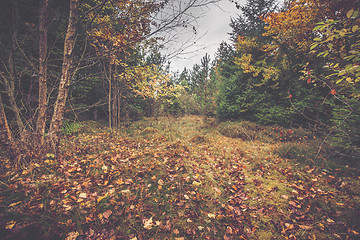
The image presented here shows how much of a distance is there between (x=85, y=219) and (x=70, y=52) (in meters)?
3.25

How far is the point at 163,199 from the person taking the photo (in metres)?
2.46

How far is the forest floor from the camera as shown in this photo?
179 centimetres

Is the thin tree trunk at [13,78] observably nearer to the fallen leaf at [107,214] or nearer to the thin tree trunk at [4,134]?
the thin tree trunk at [4,134]

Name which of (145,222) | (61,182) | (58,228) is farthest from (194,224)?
(61,182)

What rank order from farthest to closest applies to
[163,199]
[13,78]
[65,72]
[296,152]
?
[296,152], [13,78], [65,72], [163,199]

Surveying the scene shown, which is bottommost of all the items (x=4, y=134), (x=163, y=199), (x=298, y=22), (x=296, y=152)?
(x=296, y=152)

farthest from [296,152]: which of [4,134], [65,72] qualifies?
[4,134]

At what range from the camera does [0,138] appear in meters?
2.48

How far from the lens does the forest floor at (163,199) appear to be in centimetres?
179

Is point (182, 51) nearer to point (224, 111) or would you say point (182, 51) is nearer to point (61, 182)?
point (61, 182)

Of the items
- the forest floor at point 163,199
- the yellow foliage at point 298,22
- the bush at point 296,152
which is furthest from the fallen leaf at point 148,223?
the yellow foliage at point 298,22

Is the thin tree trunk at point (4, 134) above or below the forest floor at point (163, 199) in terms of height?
above

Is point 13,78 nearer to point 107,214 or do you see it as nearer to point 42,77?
point 42,77

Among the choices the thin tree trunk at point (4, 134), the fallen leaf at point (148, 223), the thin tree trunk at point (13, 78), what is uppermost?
the thin tree trunk at point (13, 78)
